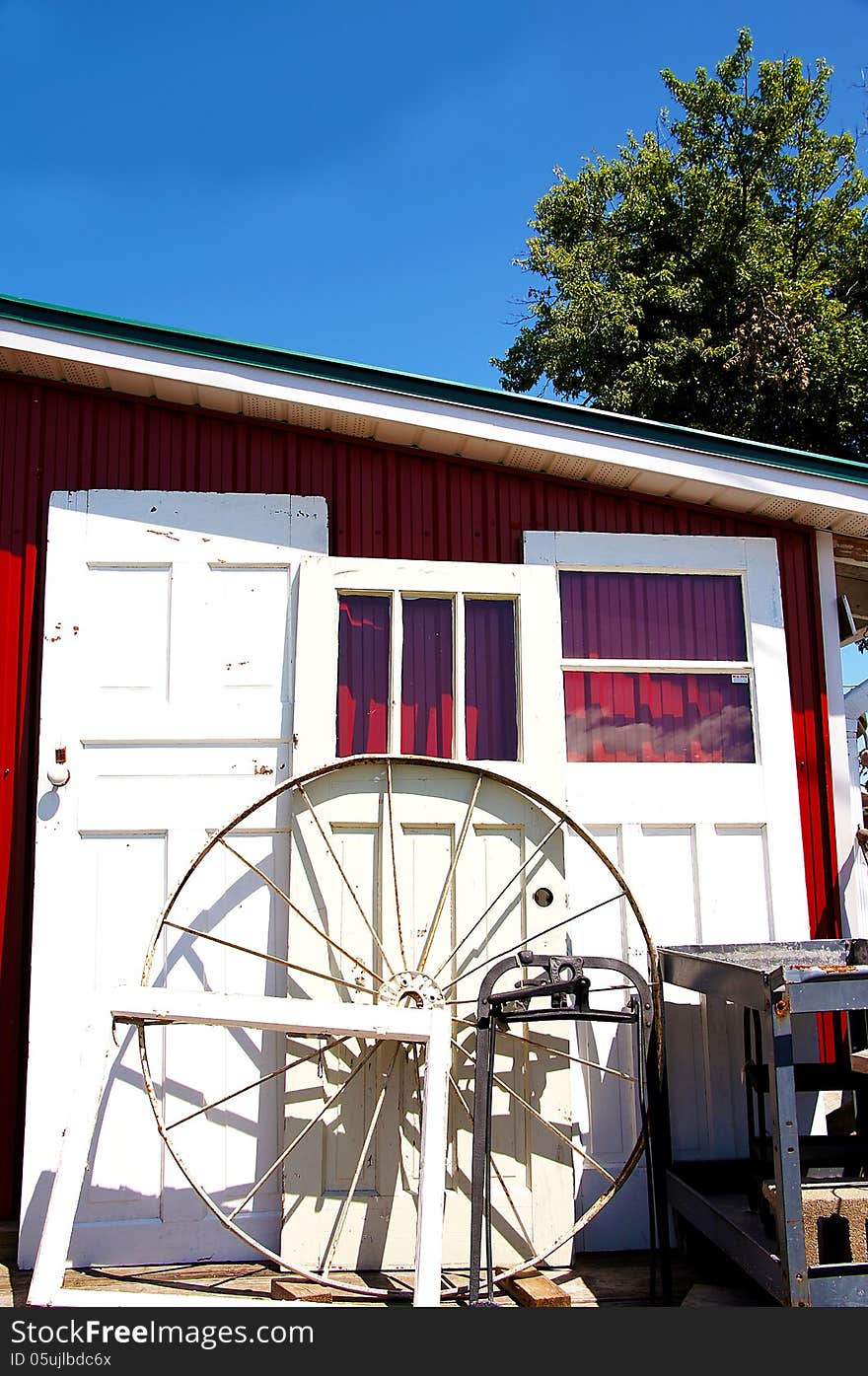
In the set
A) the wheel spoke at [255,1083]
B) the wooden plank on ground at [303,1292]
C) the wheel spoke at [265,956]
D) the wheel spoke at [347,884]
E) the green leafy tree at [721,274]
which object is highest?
the green leafy tree at [721,274]

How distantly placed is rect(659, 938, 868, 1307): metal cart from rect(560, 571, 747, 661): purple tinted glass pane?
55.0 inches

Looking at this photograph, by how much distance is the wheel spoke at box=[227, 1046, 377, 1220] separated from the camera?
4.28 metres

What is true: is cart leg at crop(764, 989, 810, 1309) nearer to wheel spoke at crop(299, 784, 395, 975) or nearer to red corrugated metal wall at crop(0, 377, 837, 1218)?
wheel spoke at crop(299, 784, 395, 975)

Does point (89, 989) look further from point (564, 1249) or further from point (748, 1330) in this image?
point (748, 1330)

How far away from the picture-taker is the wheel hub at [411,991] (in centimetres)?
441

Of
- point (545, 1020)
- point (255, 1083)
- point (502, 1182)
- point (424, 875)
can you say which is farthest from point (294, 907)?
point (502, 1182)

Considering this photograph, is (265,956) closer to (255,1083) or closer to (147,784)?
(255,1083)

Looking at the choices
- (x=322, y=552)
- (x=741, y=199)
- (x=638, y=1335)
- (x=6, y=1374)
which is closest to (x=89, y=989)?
(x=6, y=1374)

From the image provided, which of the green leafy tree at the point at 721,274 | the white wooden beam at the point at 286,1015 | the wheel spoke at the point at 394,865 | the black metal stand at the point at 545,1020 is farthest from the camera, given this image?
the green leafy tree at the point at 721,274

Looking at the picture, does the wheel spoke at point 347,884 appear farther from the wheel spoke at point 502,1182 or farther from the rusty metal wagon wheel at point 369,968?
the wheel spoke at point 502,1182

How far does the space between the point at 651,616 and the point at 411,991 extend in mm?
2100

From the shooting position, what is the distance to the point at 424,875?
4.66 meters

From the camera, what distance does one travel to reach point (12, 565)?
5.01 meters

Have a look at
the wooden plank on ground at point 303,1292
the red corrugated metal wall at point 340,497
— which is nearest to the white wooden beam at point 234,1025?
the wooden plank on ground at point 303,1292
